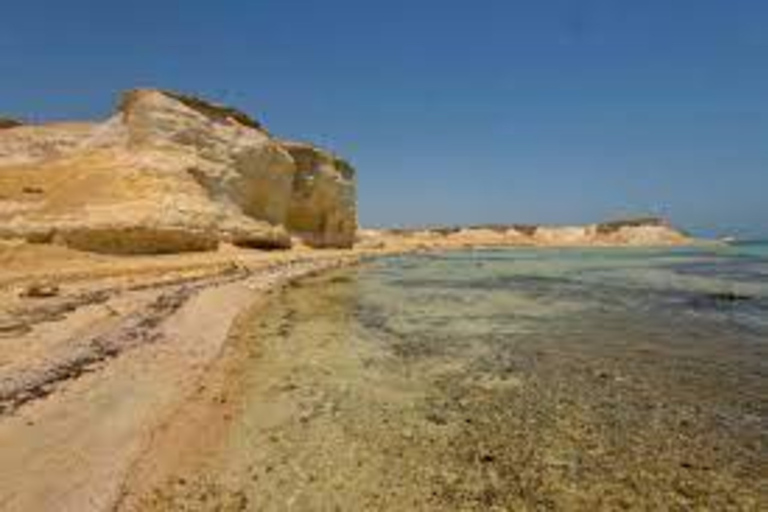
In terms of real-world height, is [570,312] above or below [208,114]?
below

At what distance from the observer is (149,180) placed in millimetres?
32344

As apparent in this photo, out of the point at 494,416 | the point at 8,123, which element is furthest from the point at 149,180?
the point at 494,416

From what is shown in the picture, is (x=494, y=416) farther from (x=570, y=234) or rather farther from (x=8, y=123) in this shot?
(x=570, y=234)

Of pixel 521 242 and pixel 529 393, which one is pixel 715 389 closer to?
pixel 529 393

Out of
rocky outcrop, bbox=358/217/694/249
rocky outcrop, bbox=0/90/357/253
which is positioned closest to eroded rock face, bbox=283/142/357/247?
rocky outcrop, bbox=0/90/357/253

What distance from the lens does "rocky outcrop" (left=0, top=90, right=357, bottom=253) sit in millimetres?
27531

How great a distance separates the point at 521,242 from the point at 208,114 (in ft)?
244

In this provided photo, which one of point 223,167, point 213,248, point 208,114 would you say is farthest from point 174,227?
point 208,114

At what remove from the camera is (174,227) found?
30312 millimetres

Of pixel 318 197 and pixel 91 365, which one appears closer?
pixel 91 365

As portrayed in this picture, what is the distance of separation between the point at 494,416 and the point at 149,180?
27.7 meters

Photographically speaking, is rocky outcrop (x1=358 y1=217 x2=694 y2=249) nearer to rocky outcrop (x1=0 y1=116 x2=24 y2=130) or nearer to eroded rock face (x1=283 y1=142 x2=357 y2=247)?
eroded rock face (x1=283 y1=142 x2=357 y2=247)

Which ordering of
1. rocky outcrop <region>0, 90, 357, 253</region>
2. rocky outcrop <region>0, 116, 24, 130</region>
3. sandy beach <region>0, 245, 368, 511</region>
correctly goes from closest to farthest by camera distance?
sandy beach <region>0, 245, 368, 511</region> < rocky outcrop <region>0, 90, 357, 253</region> < rocky outcrop <region>0, 116, 24, 130</region>

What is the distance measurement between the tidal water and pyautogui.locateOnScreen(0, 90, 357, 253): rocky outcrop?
13746 millimetres
